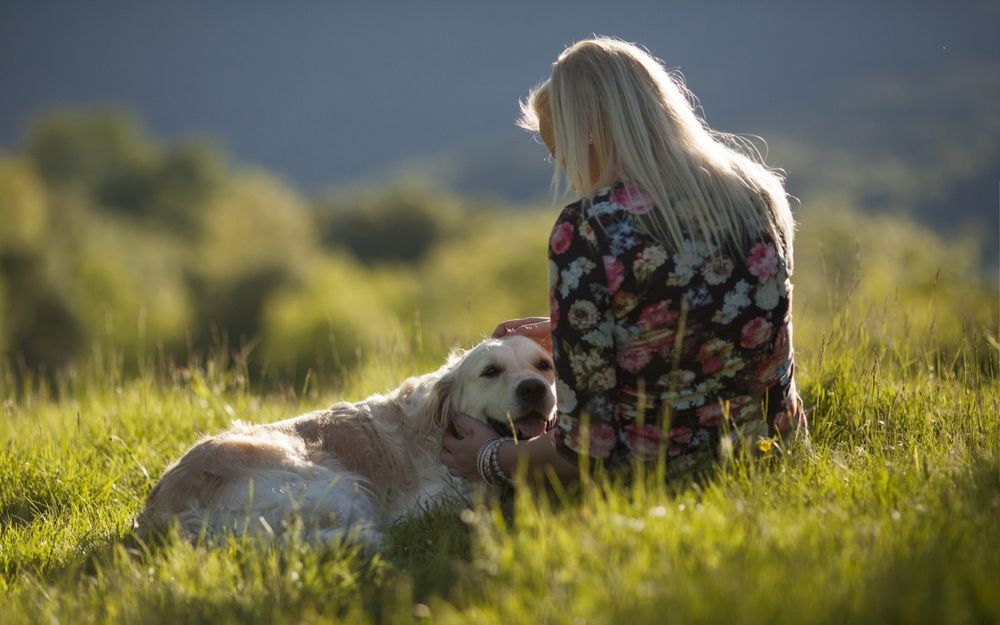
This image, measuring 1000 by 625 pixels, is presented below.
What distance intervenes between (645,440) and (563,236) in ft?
2.72

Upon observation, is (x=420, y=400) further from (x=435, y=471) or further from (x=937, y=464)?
(x=937, y=464)

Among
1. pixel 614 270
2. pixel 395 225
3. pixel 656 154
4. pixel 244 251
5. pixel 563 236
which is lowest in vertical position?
pixel 395 225

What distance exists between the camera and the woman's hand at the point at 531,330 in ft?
14.0

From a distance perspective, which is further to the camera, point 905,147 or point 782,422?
point 905,147

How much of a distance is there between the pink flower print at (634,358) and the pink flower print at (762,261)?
484 millimetres

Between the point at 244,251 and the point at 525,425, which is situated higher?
the point at 525,425

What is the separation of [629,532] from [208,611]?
137 cm

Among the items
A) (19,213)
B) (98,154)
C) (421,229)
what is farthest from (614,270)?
(98,154)

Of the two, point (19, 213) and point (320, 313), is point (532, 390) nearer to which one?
point (320, 313)

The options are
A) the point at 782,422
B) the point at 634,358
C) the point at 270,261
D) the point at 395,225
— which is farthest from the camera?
the point at 395,225

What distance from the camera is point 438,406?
4246 mm

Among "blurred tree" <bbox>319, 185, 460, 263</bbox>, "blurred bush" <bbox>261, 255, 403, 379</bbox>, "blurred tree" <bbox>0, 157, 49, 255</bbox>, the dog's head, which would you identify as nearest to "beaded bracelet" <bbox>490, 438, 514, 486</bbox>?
the dog's head

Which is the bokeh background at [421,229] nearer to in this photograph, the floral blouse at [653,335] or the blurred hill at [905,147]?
the blurred hill at [905,147]

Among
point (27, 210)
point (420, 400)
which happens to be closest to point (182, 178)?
point (27, 210)
